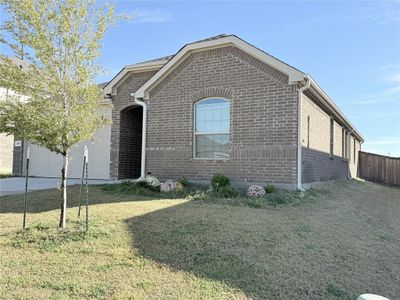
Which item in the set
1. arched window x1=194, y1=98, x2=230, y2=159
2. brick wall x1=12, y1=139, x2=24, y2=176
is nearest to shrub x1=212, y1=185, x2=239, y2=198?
arched window x1=194, y1=98, x2=230, y2=159

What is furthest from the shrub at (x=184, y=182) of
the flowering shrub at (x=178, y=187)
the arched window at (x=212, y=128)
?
the arched window at (x=212, y=128)

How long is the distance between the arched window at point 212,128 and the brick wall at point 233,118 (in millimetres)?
212

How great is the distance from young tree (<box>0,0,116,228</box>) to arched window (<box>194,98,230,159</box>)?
5418mm

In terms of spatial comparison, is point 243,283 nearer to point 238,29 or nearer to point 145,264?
point 145,264

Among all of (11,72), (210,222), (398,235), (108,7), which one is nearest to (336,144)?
(398,235)

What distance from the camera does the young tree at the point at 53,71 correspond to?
549 centimetres

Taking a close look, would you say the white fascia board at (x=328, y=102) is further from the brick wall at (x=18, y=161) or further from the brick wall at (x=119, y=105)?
the brick wall at (x=18, y=161)

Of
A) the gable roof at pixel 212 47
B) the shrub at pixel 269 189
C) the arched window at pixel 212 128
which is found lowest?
the shrub at pixel 269 189

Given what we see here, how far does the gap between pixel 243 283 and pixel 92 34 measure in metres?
4.99

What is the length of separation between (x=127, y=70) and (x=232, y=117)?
5.67 m

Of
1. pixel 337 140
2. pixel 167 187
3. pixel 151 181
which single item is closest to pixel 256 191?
pixel 167 187

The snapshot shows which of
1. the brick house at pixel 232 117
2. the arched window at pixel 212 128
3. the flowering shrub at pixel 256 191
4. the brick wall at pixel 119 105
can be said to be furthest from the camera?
the brick wall at pixel 119 105

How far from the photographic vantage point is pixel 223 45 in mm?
10844

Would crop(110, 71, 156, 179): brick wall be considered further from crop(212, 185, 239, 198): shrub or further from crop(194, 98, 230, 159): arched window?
crop(212, 185, 239, 198): shrub
